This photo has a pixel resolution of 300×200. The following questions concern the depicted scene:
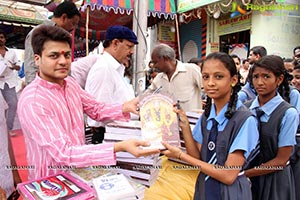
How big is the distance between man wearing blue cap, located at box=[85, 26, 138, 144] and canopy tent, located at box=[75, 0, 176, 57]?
6.38 feet

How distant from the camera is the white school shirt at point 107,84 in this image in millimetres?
1994

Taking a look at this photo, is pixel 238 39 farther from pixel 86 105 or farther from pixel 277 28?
pixel 86 105

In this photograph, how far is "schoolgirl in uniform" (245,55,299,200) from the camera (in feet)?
5.31

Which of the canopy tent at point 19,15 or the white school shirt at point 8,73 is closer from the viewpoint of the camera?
the white school shirt at point 8,73

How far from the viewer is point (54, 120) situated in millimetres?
1155

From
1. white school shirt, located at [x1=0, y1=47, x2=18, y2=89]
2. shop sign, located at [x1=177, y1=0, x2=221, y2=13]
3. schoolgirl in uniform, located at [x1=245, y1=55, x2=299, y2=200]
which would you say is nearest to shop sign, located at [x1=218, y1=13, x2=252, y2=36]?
shop sign, located at [x1=177, y1=0, x2=221, y2=13]

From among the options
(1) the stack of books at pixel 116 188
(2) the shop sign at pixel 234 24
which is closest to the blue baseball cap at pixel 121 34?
(1) the stack of books at pixel 116 188

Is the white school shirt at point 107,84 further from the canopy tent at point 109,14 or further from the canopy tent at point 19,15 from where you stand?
the canopy tent at point 19,15

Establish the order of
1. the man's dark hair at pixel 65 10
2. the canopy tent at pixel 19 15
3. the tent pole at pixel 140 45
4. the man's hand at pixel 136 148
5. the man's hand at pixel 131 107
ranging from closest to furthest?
the man's hand at pixel 136 148 < the man's hand at pixel 131 107 < the man's dark hair at pixel 65 10 < the tent pole at pixel 140 45 < the canopy tent at pixel 19 15

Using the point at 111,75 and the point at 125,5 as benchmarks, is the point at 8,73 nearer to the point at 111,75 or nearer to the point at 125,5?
the point at 125,5

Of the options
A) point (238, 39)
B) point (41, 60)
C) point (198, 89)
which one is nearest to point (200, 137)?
point (41, 60)

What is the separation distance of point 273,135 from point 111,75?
45.7 inches

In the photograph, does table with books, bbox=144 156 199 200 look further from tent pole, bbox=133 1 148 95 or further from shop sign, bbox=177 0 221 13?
shop sign, bbox=177 0 221 13

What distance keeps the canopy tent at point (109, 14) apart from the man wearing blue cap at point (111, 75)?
194 centimetres
